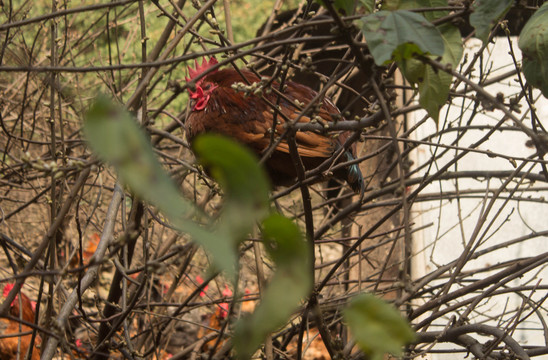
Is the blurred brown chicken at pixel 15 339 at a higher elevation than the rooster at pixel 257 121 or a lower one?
lower

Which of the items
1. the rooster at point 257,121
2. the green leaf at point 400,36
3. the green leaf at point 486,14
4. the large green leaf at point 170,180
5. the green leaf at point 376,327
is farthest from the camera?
the rooster at point 257,121

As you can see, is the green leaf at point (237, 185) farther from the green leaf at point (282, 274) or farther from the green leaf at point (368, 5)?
the green leaf at point (368, 5)

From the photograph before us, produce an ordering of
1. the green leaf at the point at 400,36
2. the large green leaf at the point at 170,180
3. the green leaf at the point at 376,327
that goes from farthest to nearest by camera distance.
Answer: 1. the green leaf at the point at 400,36
2. the green leaf at the point at 376,327
3. the large green leaf at the point at 170,180

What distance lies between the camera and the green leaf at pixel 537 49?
3.73 feet

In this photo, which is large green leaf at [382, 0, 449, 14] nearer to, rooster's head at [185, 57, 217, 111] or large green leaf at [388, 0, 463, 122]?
large green leaf at [388, 0, 463, 122]

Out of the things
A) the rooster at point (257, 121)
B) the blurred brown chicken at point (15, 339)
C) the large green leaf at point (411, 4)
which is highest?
the rooster at point (257, 121)

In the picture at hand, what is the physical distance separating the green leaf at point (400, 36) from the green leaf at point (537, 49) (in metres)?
0.25

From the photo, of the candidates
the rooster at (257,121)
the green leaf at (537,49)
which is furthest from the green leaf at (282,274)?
the rooster at (257,121)

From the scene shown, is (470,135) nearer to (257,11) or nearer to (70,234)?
(70,234)

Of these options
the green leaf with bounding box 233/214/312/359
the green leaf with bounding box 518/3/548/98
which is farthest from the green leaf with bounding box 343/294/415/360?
the green leaf with bounding box 518/3/548/98

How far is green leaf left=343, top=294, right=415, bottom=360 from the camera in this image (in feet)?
1.89

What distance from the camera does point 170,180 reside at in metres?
0.48

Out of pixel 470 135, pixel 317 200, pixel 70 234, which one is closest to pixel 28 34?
pixel 70 234

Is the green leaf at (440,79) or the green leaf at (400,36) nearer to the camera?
the green leaf at (400,36)
